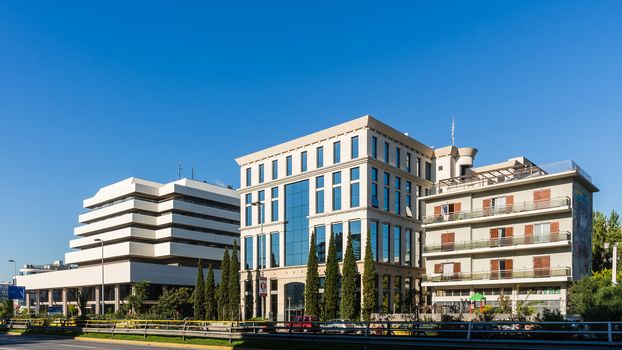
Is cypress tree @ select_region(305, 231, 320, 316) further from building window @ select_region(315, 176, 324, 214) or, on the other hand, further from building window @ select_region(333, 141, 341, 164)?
building window @ select_region(333, 141, 341, 164)

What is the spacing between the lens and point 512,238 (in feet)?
166

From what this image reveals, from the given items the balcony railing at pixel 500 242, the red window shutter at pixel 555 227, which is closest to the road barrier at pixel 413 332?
the balcony railing at pixel 500 242

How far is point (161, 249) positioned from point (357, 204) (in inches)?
1781

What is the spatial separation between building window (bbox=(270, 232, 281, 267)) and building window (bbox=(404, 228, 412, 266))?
14.6 meters

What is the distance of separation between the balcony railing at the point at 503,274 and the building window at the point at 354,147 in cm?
1472

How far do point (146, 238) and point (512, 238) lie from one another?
64169mm

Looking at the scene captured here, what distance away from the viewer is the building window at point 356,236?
59.4 m

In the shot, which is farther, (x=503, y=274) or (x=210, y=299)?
(x=210, y=299)

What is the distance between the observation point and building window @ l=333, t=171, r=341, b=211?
62397mm

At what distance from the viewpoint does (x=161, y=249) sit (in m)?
93.8

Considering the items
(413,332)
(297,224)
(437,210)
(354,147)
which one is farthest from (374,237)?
(413,332)

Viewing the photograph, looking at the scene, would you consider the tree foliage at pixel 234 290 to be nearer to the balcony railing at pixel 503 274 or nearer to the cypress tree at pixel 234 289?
the cypress tree at pixel 234 289

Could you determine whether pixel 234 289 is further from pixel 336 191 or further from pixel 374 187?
pixel 374 187

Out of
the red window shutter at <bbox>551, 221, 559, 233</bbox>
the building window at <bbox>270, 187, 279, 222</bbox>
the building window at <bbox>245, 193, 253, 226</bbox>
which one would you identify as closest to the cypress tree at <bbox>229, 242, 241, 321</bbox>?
the building window at <bbox>245, 193, 253, 226</bbox>
